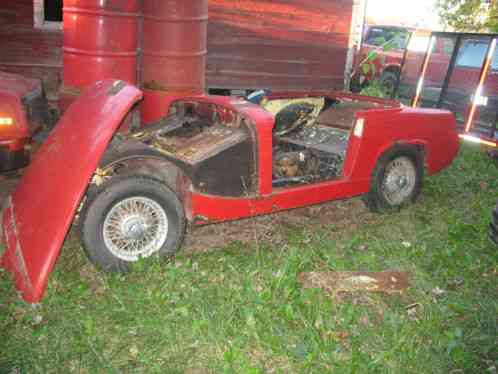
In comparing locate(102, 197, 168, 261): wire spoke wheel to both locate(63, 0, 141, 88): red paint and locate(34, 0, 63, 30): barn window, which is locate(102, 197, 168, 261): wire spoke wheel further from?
locate(34, 0, 63, 30): barn window

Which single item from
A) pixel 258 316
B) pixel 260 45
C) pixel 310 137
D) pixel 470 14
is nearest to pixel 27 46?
pixel 260 45

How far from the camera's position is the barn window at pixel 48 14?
23.3 feet

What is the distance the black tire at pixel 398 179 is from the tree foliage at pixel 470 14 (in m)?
8.56

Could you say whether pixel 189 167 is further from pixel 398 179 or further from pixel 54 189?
pixel 398 179

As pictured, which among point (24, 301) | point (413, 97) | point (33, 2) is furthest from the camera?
point (413, 97)

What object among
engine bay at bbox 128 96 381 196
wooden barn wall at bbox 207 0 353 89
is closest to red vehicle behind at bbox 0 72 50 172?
engine bay at bbox 128 96 381 196

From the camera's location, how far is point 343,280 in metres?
3.35

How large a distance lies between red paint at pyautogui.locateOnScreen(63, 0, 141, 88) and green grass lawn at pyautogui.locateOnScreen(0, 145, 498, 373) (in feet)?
8.66

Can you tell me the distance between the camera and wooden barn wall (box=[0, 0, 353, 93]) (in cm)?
725

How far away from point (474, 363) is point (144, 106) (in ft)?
16.0

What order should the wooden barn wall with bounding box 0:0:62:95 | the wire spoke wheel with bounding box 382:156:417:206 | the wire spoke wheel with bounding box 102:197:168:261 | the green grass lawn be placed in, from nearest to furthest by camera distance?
1. the green grass lawn
2. the wire spoke wheel with bounding box 102:197:168:261
3. the wire spoke wheel with bounding box 382:156:417:206
4. the wooden barn wall with bounding box 0:0:62:95

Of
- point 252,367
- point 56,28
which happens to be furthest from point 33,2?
point 252,367

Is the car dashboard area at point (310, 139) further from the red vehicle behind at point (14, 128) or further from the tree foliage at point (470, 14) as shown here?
the tree foliage at point (470, 14)

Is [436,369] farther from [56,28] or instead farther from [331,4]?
[331,4]
